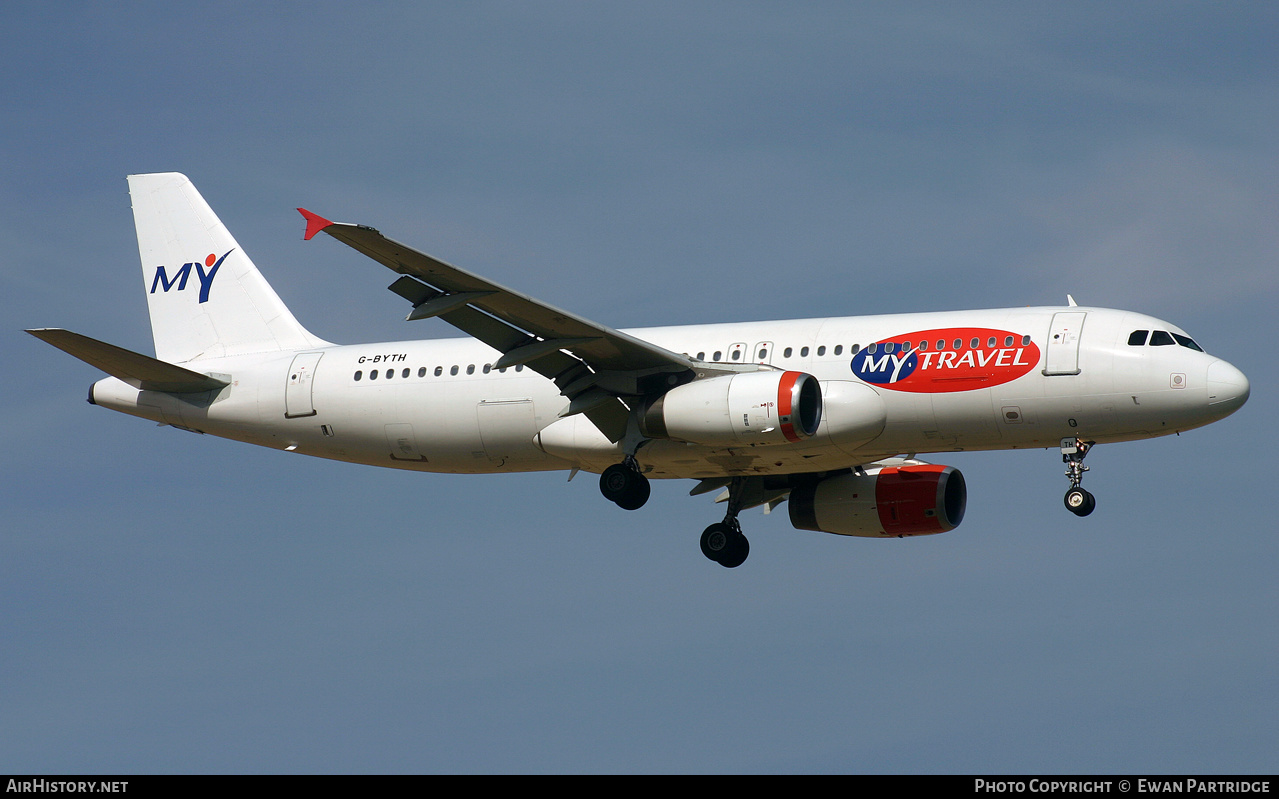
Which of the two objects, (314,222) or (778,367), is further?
(778,367)

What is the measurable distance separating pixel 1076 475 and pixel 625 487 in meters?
9.56

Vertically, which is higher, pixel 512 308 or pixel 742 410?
pixel 512 308

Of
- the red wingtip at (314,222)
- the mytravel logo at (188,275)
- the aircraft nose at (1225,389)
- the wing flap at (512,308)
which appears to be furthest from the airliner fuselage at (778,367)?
the red wingtip at (314,222)

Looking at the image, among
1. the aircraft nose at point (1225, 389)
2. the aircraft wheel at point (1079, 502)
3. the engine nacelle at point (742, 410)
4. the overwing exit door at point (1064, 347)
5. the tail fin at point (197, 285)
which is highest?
the tail fin at point (197, 285)

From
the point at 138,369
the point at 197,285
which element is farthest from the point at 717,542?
the point at 197,285

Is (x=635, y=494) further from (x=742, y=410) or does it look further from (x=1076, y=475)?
(x=1076, y=475)

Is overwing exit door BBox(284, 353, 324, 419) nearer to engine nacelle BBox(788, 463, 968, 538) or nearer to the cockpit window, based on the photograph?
engine nacelle BBox(788, 463, 968, 538)

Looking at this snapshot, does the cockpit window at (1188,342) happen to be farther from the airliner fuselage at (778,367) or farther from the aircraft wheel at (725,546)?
the aircraft wheel at (725,546)

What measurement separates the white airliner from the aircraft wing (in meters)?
0.05

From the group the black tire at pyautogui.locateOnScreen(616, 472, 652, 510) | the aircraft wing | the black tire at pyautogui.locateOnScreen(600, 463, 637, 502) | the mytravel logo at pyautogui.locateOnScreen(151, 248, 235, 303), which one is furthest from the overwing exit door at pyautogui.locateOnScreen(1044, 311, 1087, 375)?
the mytravel logo at pyautogui.locateOnScreen(151, 248, 235, 303)

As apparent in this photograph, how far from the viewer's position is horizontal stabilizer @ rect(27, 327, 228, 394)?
36.6 m

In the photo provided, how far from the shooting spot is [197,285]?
4297 cm

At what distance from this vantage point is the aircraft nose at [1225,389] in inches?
1275

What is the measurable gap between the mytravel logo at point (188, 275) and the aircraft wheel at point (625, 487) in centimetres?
1416
